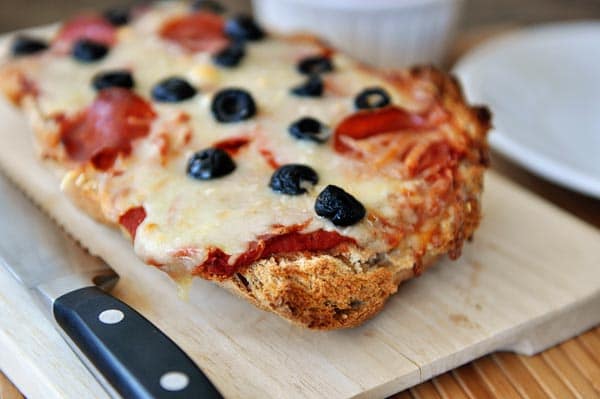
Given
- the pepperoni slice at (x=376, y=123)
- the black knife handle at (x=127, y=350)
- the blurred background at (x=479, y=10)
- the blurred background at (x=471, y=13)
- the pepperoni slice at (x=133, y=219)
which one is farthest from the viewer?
the blurred background at (x=479, y=10)

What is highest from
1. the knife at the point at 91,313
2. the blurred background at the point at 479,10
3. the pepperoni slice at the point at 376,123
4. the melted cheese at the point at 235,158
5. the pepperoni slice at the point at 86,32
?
the pepperoni slice at the point at 376,123

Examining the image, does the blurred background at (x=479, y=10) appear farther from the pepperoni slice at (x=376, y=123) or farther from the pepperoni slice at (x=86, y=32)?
the pepperoni slice at (x=376, y=123)

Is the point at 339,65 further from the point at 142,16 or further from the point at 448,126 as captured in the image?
the point at 142,16

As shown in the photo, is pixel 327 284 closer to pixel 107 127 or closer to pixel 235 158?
pixel 235 158

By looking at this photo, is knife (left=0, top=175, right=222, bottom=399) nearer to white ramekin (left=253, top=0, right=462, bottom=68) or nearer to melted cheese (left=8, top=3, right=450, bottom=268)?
melted cheese (left=8, top=3, right=450, bottom=268)

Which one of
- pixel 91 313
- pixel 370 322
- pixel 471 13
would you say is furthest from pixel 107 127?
pixel 471 13

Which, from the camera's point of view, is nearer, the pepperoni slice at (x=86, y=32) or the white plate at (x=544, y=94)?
the white plate at (x=544, y=94)

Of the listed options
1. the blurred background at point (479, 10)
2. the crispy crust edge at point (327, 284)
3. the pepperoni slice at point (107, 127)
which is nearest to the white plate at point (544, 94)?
the crispy crust edge at point (327, 284)
